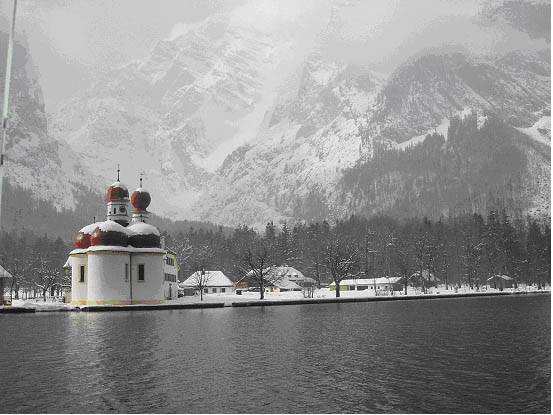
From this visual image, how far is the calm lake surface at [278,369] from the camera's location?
74.7 ft

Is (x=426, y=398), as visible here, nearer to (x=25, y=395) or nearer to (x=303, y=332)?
(x=25, y=395)

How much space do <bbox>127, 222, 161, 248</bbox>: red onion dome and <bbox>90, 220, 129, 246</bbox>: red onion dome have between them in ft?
5.28

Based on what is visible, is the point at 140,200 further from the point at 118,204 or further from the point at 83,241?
the point at 83,241

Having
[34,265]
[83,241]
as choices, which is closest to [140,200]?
[83,241]

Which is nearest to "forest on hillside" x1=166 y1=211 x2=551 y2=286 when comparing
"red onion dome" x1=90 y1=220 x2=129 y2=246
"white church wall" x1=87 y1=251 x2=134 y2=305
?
"red onion dome" x1=90 y1=220 x2=129 y2=246

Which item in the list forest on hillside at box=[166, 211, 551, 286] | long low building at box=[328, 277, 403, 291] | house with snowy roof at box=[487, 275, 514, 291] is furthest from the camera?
long low building at box=[328, 277, 403, 291]

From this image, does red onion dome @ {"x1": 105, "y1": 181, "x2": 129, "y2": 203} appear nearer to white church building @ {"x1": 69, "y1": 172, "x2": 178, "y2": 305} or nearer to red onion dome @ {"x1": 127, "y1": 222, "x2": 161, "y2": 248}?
white church building @ {"x1": 69, "y1": 172, "x2": 178, "y2": 305}

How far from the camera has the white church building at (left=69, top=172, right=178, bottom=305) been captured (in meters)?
87.5

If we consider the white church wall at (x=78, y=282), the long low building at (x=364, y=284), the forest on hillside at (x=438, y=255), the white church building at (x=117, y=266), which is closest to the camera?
the white church building at (x=117, y=266)

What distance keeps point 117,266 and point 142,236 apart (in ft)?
19.8

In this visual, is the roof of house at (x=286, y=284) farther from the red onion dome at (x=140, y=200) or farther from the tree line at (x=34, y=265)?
the red onion dome at (x=140, y=200)

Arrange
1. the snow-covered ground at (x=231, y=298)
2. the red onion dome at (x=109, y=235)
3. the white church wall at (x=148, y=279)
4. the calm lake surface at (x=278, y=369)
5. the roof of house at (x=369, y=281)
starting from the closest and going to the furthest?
the calm lake surface at (x=278, y=369), the snow-covered ground at (x=231, y=298), the red onion dome at (x=109, y=235), the white church wall at (x=148, y=279), the roof of house at (x=369, y=281)

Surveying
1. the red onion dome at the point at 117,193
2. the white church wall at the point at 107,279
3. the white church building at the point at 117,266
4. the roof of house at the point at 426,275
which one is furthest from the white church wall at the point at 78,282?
the roof of house at the point at 426,275

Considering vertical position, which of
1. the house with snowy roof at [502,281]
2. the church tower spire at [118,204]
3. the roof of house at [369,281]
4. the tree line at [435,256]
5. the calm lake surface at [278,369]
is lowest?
the calm lake surface at [278,369]
